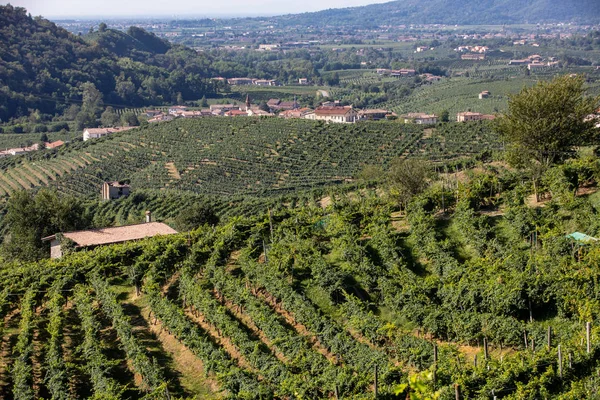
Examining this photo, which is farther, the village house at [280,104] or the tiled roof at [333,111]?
the village house at [280,104]

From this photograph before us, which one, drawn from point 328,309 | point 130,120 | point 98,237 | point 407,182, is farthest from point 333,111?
point 328,309

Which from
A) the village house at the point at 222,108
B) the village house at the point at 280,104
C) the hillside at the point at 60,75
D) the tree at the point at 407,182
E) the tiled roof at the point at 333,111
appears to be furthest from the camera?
the hillside at the point at 60,75

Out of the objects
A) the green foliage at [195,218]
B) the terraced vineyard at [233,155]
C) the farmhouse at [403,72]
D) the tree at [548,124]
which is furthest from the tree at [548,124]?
the farmhouse at [403,72]

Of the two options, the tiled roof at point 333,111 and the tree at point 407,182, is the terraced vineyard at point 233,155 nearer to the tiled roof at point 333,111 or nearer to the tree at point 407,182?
the tiled roof at point 333,111

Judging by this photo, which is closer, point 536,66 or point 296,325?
point 296,325

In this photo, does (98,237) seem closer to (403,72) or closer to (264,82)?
(264,82)

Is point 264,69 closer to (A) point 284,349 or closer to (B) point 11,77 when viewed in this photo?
(B) point 11,77

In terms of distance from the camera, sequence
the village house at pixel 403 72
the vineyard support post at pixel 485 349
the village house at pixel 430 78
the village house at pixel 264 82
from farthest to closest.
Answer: the village house at pixel 264 82
the village house at pixel 403 72
the village house at pixel 430 78
the vineyard support post at pixel 485 349

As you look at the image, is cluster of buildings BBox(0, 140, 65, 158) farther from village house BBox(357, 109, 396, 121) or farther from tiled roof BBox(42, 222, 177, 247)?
tiled roof BBox(42, 222, 177, 247)
